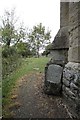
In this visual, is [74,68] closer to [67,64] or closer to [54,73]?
[67,64]

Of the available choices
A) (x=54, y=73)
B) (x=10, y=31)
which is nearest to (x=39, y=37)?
(x=10, y=31)

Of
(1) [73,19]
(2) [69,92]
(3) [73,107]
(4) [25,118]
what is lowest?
(4) [25,118]

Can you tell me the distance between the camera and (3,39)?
24547 mm

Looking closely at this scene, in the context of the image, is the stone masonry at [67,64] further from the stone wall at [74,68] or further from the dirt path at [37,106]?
the dirt path at [37,106]

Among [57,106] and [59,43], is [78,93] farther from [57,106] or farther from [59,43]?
[59,43]

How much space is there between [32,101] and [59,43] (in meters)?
2.60

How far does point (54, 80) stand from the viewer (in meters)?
6.48

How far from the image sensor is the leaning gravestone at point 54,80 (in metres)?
6.39

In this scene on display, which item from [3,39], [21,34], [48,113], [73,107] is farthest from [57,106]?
[21,34]

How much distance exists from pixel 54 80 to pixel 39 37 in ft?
100

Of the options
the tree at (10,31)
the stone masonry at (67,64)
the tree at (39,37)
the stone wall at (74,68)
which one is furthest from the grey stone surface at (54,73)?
the tree at (39,37)

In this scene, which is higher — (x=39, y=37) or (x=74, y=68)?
(x=39, y=37)

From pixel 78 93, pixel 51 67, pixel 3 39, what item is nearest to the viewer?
pixel 78 93

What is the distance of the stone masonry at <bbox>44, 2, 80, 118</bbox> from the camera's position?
4.73 m
